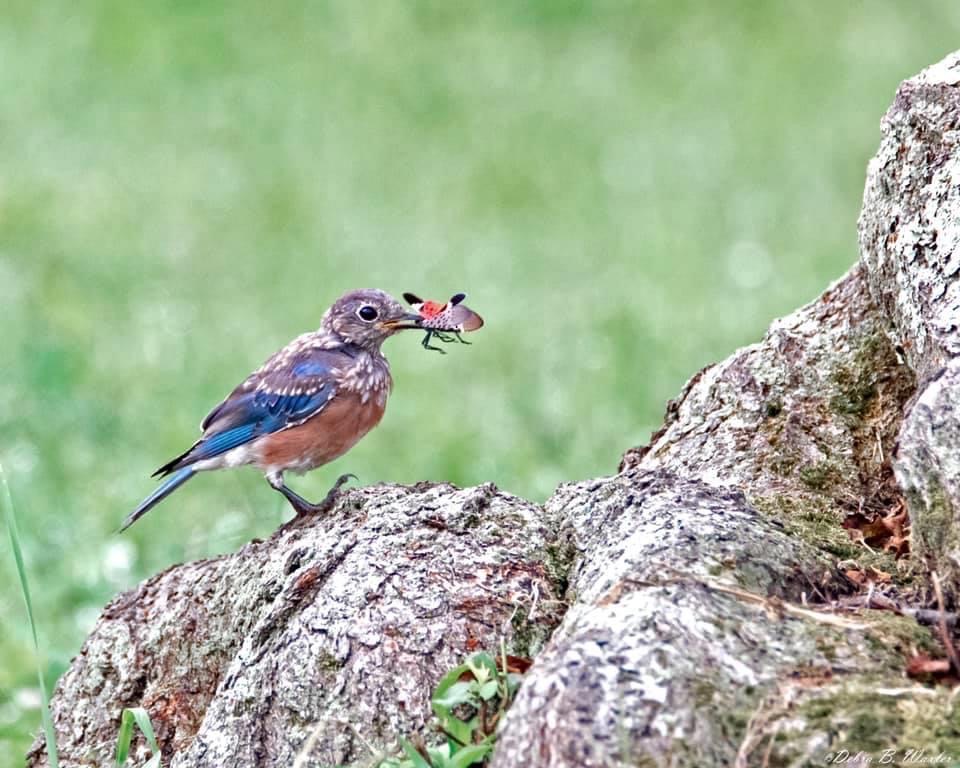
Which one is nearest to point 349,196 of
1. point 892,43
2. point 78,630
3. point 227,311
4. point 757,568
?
point 227,311

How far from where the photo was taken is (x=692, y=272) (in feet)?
39.4

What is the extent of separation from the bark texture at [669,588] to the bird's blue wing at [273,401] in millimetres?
1027

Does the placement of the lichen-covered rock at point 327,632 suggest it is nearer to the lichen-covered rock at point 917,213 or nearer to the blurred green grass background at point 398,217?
the lichen-covered rock at point 917,213

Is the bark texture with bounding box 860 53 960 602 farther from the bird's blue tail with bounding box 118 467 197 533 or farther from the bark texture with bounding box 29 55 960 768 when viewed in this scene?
the bird's blue tail with bounding box 118 467 197 533

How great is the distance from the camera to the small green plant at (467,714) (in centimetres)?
297

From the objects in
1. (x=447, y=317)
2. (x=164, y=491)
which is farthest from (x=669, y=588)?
(x=164, y=491)

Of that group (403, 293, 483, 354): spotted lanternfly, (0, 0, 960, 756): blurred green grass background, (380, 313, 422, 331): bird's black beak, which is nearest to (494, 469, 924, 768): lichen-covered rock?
(403, 293, 483, 354): spotted lanternfly

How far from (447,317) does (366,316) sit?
83cm

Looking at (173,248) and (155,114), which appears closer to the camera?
(173,248)

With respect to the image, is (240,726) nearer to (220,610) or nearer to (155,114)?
(220,610)

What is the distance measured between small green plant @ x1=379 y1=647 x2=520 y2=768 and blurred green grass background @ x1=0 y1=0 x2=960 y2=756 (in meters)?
2.30

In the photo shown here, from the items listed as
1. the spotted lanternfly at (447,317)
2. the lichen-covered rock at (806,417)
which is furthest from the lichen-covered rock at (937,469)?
the spotted lanternfly at (447,317)

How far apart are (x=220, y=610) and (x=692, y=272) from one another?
842cm

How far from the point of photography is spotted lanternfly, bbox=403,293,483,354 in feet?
14.4
